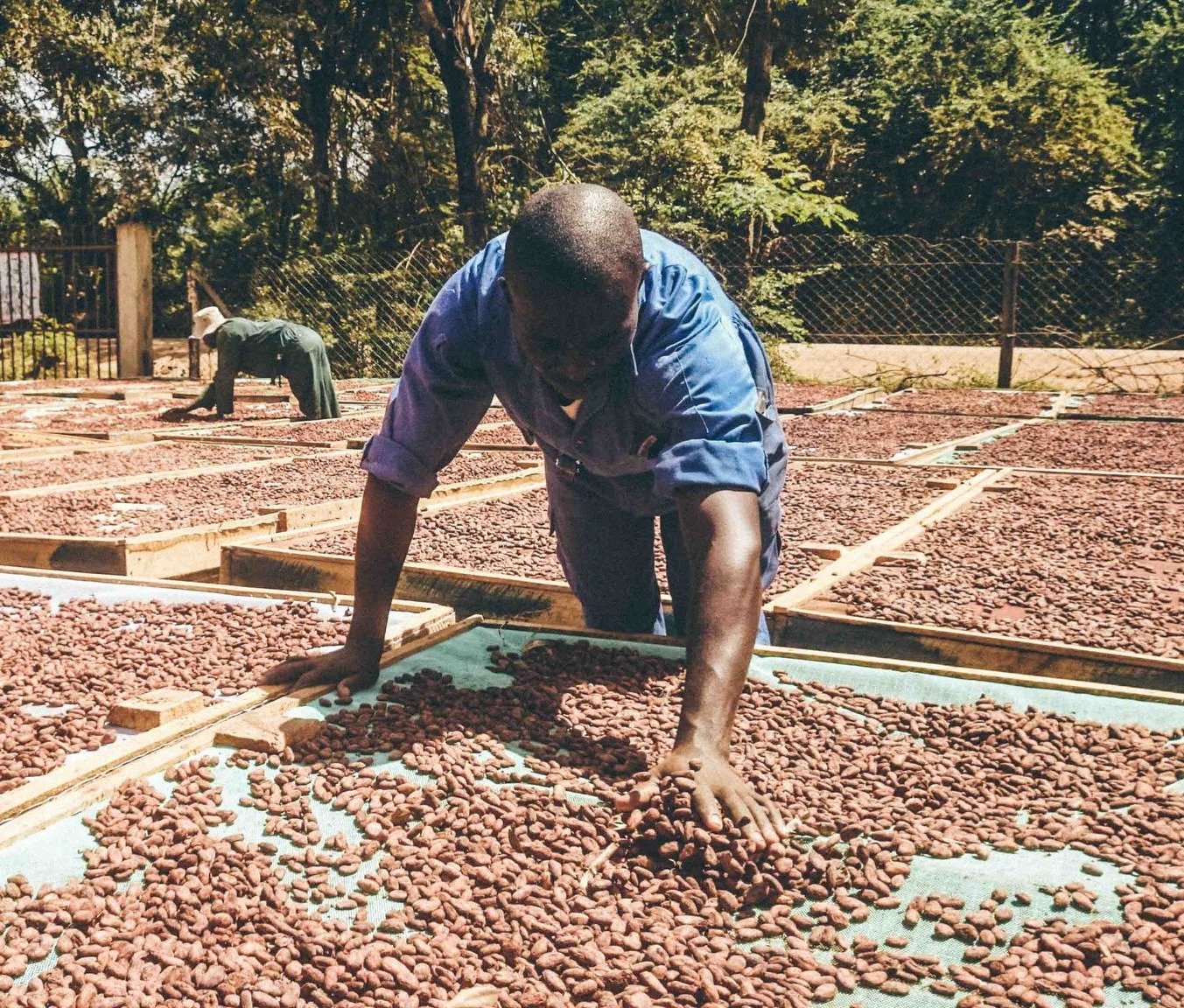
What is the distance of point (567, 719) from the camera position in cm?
225

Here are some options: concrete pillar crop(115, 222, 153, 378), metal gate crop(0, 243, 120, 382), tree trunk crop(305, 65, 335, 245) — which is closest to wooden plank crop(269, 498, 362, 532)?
metal gate crop(0, 243, 120, 382)

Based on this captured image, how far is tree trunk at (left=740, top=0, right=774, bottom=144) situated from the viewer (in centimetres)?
1338

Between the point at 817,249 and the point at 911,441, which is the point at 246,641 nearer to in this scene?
the point at 911,441

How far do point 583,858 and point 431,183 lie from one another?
14.8 metres

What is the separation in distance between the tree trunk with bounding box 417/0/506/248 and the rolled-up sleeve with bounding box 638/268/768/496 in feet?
38.4

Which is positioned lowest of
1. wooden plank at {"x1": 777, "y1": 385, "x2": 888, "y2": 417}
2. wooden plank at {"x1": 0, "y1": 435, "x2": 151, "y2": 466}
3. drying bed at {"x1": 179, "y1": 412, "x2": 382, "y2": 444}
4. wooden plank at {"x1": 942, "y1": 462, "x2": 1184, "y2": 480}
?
wooden plank at {"x1": 0, "y1": 435, "x2": 151, "y2": 466}

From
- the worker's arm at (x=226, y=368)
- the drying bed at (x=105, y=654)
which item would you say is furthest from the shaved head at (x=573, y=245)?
the worker's arm at (x=226, y=368)

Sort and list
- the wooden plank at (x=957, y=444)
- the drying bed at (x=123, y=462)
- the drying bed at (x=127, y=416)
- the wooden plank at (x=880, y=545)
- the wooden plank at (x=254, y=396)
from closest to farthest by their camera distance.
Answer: the wooden plank at (x=880, y=545), the drying bed at (x=123, y=462), the wooden plank at (x=957, y=444), the drying bed at (x=127, y=416), the wooden plank at (x=254, y=396)

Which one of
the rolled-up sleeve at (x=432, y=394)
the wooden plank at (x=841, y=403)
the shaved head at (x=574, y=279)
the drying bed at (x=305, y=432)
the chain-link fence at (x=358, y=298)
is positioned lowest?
the drying bed at (x=305, y=432)

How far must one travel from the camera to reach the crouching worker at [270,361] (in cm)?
827

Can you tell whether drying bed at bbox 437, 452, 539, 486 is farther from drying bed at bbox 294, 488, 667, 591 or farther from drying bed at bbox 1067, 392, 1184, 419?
drying bed at bbox 1067, 392, 1184, 419

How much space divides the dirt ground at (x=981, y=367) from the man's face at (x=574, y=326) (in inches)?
438

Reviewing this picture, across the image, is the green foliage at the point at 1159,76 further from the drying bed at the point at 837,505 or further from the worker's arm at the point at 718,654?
the worker's arm at the point at 718,654

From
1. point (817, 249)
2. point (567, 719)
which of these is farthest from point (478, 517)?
point (817, 249)
